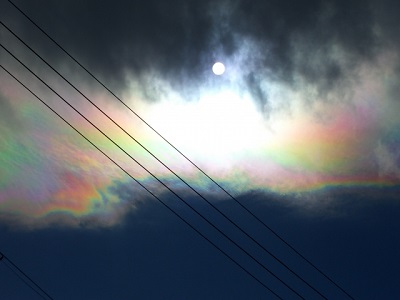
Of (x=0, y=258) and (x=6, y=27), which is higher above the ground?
(x=6, y=27)

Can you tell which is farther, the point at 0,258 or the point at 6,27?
the point at 0,258

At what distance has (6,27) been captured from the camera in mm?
14031

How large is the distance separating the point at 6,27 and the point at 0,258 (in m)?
21.1

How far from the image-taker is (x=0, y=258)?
23500 millimetres
